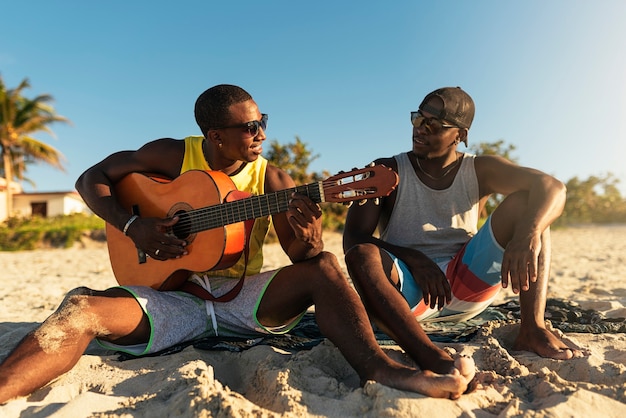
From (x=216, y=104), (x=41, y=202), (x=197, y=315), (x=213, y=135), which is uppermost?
(x=41, y=202)

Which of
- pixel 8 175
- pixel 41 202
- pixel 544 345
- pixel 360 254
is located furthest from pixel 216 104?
pixel 41 202

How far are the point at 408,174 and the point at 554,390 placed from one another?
56.7 inches

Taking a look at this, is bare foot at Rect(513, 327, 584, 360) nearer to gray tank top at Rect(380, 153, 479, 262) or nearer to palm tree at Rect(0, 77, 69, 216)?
gray tank top at Rect(380, 153, 479, 262)

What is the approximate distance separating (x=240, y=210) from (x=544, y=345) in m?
1.70

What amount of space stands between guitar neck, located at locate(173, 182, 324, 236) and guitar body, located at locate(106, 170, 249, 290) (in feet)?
0.12

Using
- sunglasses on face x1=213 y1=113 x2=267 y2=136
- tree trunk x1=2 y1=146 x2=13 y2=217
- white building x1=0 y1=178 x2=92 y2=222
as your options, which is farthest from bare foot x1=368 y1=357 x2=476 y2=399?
white building x1=0 y1=178 x2=92 y2=222

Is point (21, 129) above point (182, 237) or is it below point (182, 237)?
above

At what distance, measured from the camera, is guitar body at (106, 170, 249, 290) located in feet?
7.76

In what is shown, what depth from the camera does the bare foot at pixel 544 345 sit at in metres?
2.21

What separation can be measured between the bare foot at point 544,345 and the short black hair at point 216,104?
1982mm

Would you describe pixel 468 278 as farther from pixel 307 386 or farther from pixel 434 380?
pixel 307 386

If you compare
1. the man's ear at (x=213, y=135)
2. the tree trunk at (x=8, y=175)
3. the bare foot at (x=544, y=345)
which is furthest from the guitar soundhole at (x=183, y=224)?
the tree trunk at (x=8, y=175)

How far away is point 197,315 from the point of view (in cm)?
243

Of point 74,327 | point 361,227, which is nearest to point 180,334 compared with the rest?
point 74,327
